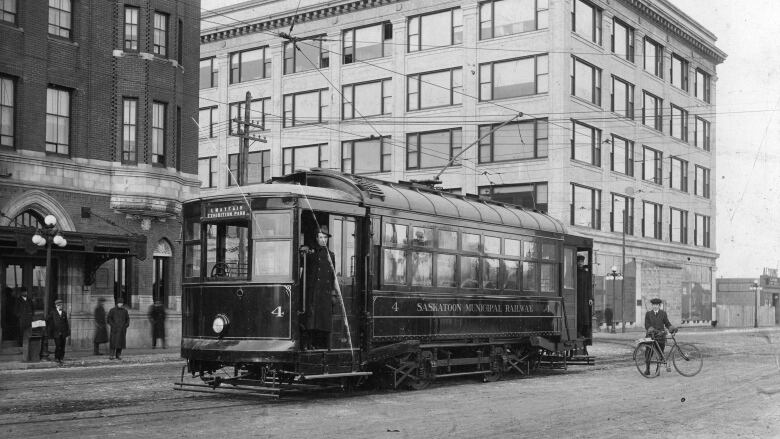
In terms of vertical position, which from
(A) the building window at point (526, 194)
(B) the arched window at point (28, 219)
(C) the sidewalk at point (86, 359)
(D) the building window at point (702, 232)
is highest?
(A) the building window at point (526, 194)

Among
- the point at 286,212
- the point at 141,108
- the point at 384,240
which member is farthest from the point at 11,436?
the point at 141,108

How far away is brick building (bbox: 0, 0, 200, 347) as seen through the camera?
2769 cm

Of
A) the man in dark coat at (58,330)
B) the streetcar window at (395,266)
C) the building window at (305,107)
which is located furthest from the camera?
the building window at (305,107)

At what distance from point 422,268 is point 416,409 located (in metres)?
3.82

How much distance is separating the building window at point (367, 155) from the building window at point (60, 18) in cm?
2642

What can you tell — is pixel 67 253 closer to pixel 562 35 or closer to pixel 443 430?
pixel 443 430

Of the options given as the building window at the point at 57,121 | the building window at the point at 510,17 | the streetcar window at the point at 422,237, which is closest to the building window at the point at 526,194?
the building window at the point at 510,17

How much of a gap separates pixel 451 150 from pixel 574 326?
30.3 m

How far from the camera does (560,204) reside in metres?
48.2

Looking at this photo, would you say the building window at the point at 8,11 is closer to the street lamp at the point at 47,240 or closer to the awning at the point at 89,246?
the awning at the point at 89,246

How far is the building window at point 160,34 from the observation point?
31953 millimetres

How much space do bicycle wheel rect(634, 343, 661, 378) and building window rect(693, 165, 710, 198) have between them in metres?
48.0

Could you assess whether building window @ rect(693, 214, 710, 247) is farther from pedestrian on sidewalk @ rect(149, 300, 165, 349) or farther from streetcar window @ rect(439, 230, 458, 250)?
streetcar window @ rect(439, 230, 458, 250)

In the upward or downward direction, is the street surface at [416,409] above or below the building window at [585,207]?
below
